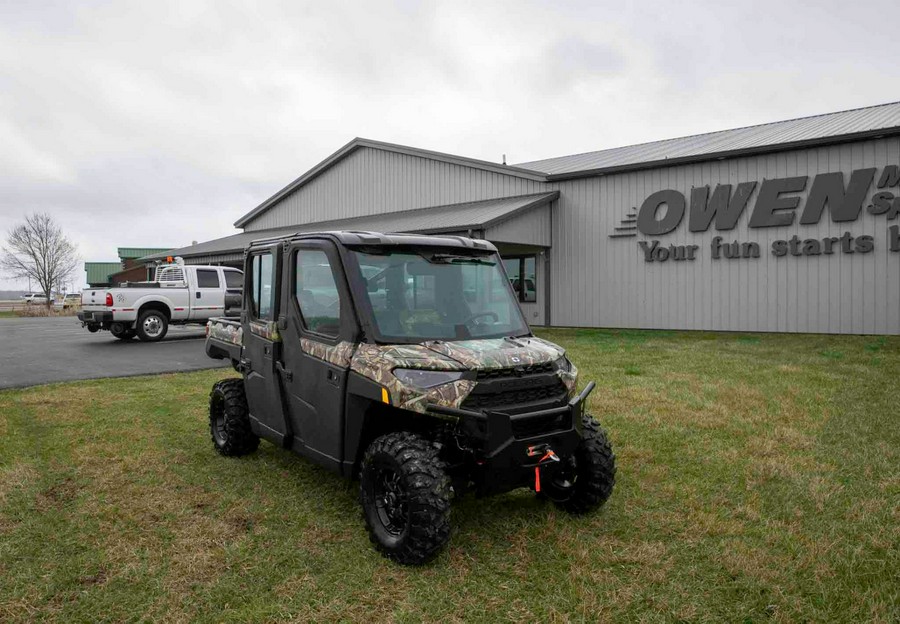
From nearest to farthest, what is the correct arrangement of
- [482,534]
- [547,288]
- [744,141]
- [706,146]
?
[482,534] < [744,141] < [706,146] < [547,288]

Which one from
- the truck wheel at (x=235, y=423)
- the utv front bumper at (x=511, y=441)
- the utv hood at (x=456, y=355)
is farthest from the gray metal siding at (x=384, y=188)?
the utv front bumper at (x=511, y=441)

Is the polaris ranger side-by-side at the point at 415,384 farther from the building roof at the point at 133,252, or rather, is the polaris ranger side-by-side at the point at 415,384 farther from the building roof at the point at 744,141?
the building roof at the point at 133,252

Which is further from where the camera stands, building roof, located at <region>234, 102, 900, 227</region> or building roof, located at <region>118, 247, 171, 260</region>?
building roof, located at <region>118, 247, 171, 260</region>

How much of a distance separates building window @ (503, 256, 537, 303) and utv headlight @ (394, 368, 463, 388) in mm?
16657

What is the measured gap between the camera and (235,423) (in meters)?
5.63

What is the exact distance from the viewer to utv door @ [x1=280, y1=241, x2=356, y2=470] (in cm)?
405

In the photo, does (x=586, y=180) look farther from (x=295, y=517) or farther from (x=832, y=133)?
(x=295, y=517)

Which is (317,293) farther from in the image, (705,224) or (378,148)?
(378,148)

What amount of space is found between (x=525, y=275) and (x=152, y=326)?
11.3 m

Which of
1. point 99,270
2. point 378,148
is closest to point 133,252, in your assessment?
point 99,270

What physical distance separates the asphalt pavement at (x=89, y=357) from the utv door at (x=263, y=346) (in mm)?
6744

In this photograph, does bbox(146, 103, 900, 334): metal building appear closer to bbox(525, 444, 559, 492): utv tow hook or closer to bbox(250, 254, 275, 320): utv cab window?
bbox(250, 254, 275, 320): utv cab window

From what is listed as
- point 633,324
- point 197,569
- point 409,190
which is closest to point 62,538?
point 197,569

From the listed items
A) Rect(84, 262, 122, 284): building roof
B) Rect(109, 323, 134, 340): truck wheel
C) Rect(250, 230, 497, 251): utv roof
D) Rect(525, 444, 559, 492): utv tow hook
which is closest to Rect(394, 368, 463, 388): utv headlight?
Rect(525, 444, 559, 492): utv tow hook
